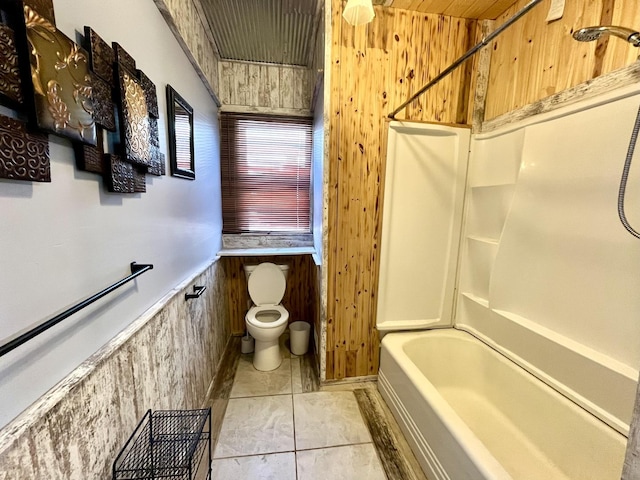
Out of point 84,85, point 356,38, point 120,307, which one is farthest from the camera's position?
point 356,38

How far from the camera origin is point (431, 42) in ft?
6.03

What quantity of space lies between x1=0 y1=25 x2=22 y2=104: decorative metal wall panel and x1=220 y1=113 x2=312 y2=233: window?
2.21m

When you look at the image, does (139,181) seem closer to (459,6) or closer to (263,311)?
(263,311)

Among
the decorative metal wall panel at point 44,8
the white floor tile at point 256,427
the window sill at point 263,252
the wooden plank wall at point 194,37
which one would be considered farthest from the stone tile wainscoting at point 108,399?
the wooden plank wall at point 194,37

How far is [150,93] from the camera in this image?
1209mm

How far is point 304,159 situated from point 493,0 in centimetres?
184

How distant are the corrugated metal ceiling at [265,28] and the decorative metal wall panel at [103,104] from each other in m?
1.44

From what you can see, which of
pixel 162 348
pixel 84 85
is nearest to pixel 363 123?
pixel 84 85

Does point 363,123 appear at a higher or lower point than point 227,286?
higher

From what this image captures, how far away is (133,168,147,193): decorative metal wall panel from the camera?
108cm

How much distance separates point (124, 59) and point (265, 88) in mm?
1849

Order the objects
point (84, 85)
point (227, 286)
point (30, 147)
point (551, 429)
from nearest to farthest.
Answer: point (30, 147)
point (84, 85)
point (551, 429)
point (227, 286)

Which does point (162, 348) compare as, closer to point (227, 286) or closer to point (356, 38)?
point (227, 286)

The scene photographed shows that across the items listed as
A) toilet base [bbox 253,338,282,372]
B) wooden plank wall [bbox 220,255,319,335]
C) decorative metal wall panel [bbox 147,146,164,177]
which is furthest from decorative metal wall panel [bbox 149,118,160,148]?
toilet base [bbox 253,338,282,372]
